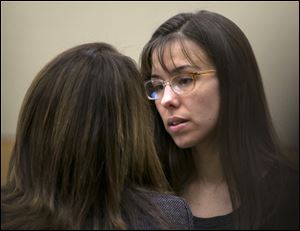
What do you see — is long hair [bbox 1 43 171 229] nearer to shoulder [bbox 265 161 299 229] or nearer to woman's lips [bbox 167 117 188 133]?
shoulder [bbox 265 161 299 229]

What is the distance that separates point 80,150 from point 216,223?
0.57m

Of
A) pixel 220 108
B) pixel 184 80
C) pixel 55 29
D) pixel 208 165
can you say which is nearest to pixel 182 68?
A: pixel 184 80

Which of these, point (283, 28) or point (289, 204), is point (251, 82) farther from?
point (289, 204)

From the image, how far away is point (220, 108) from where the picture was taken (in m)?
1.32

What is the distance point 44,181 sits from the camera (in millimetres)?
863

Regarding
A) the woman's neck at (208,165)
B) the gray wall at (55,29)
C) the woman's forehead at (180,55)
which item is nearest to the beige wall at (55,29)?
the gray wall at (55,29)

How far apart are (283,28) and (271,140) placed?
15.5 inches

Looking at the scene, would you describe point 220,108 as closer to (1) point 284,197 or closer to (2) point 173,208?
(1) point 284,197

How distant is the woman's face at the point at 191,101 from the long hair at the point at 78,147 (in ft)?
1.40

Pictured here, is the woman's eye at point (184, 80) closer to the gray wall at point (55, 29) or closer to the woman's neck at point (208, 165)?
the woman's neck at point (208, 165)

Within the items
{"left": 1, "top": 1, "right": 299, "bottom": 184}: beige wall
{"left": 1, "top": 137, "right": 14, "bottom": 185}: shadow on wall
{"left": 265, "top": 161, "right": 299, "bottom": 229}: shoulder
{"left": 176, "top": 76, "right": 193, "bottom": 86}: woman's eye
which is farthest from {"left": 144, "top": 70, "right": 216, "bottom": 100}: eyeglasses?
{"left": 1, "top": 137, "right": 14, "bottom": 185}: shadow on wall

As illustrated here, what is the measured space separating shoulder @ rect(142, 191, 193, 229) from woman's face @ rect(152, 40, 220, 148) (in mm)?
393

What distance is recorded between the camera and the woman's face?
131 cm

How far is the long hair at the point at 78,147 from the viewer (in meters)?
0.84
